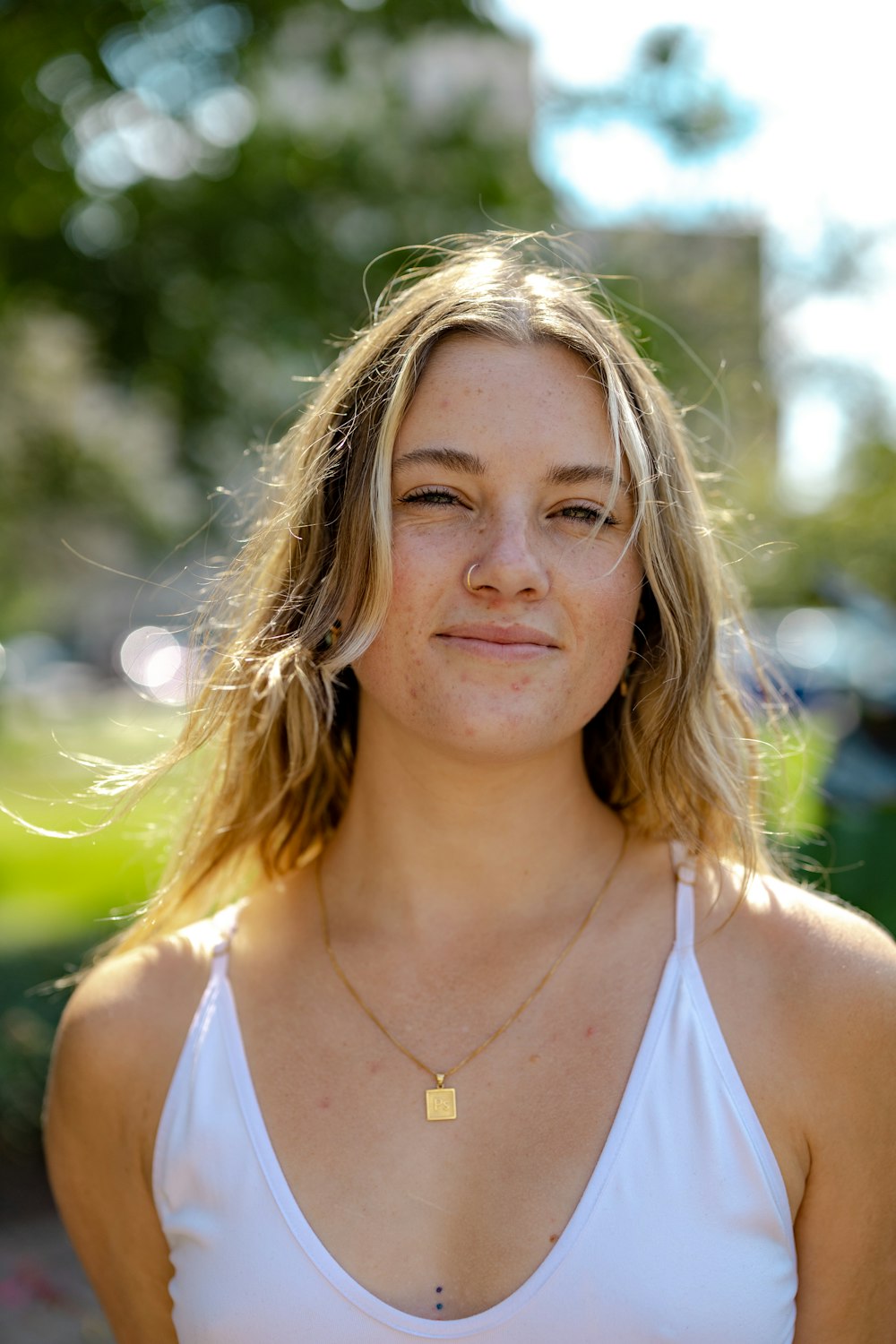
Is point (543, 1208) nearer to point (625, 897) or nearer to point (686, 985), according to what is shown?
point (686, 985)

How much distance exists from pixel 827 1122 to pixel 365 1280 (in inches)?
25.7

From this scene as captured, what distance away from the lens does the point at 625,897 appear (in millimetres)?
2086

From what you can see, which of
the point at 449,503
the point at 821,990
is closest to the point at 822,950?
the point at 821,990

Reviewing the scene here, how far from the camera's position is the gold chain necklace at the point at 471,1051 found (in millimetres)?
1899

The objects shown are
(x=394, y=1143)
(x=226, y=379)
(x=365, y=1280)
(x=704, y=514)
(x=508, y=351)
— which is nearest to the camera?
(x=365, y=1280)

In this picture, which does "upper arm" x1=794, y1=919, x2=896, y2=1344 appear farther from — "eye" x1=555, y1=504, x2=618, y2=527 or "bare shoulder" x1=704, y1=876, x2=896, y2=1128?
"eye" x1=555, y1=504, x2=618, y2=527

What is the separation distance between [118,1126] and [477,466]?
1.16 meters

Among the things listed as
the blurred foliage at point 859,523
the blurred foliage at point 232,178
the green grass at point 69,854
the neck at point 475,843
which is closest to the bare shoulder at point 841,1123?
the neck at point 475,843

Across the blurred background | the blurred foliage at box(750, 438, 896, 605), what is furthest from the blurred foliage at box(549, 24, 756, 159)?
the blurred foliage at box(750, 438, 896, 605)

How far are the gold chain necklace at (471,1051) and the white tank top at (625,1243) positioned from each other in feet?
0.66

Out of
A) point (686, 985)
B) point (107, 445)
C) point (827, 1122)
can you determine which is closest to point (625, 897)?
point (686, 985)

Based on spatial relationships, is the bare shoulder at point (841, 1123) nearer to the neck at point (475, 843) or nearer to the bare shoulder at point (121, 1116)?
the neck at point (475, 843)

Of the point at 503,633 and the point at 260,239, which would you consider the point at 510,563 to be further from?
the point at 260,239

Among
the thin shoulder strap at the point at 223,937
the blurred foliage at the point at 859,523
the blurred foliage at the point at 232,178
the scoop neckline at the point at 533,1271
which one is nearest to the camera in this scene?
the scoop neckline at the point at 533,1271
